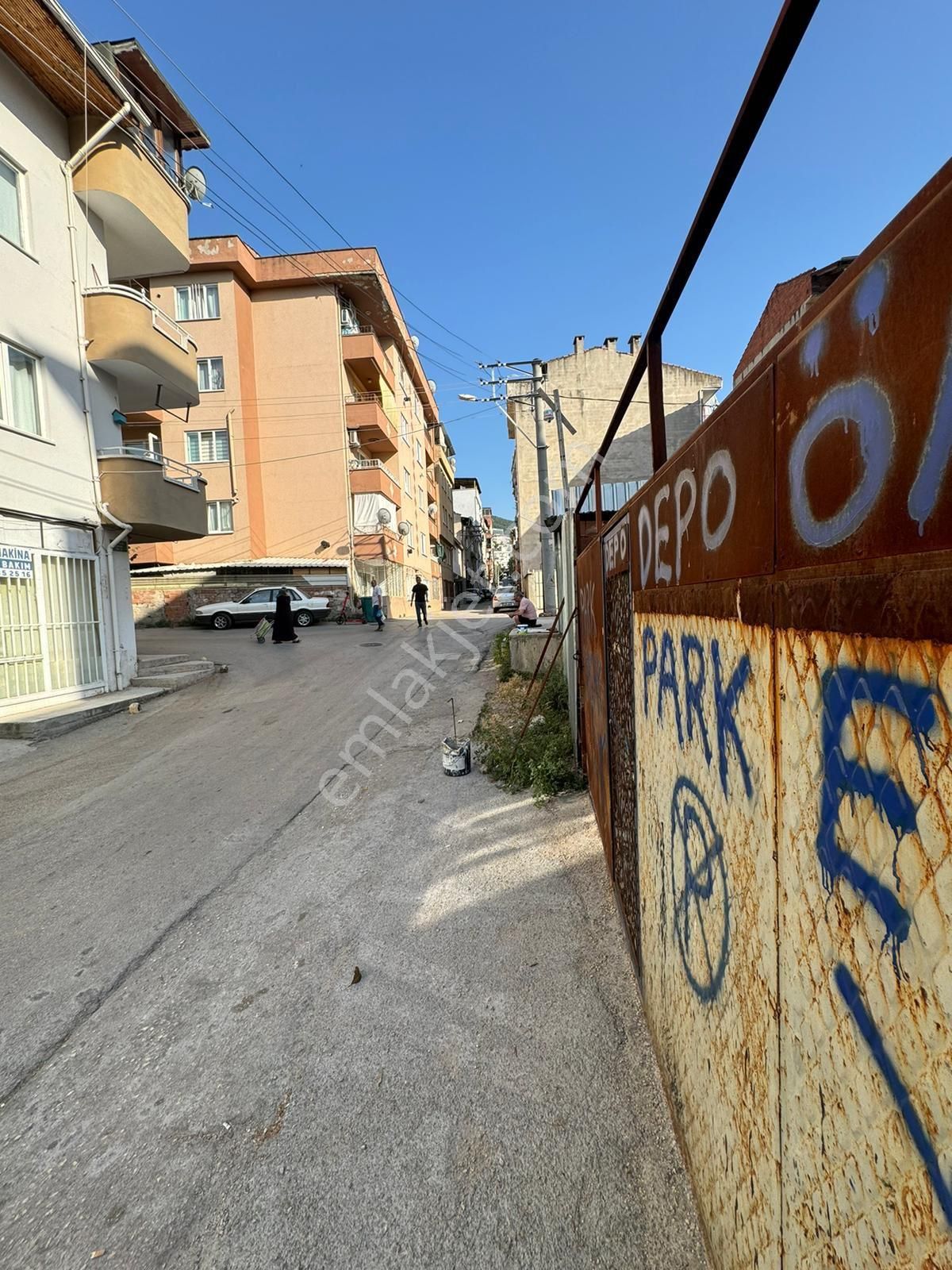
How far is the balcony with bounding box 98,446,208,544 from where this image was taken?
10.7 m

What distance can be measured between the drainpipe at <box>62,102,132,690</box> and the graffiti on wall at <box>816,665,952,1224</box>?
467 inches

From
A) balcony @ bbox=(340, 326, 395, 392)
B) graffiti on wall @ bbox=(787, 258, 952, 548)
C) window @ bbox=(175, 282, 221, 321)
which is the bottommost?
graffiti on wall @ bbox=(787, 258, 952, 548)

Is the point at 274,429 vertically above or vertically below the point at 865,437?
above

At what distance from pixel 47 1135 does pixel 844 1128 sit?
268 cm

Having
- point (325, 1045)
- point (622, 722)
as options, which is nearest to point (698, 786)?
point (622, 722)

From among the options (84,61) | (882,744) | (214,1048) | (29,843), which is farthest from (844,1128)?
(84,61)

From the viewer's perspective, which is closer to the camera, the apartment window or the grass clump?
the grass clump

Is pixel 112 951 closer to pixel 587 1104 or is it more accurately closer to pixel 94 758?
pixel 587 1104

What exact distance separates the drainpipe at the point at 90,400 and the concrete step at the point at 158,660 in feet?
5.05

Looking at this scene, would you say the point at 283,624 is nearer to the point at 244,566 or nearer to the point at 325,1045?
the point at 244,566

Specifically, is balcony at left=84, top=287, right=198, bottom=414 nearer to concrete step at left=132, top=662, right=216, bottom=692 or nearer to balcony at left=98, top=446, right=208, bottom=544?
balcony at left=98, top=446, right=208, bottom=544

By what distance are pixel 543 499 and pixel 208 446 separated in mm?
14601

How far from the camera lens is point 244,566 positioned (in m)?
24.4

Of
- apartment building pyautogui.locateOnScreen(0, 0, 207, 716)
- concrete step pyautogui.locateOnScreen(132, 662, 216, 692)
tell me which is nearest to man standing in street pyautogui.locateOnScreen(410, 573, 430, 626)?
concrete step pyautogui.locateOnScreen(132, 662, 216, 692)
